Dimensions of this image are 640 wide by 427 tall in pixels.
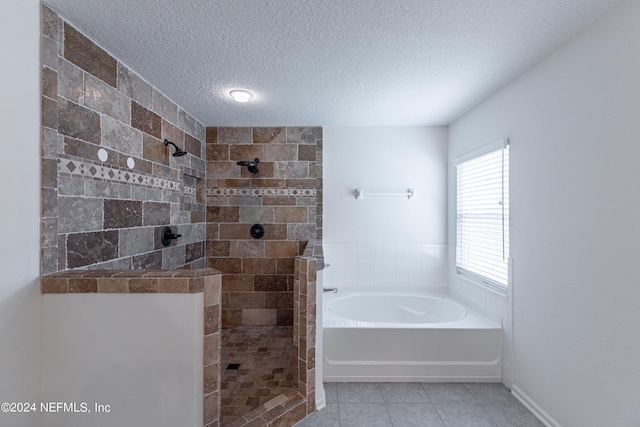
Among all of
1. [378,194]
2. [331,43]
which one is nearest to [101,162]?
[331,43]

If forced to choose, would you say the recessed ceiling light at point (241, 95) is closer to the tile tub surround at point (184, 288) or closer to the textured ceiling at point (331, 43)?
the textured ceiling at point (331, 43)

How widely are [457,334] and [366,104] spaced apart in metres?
2.14

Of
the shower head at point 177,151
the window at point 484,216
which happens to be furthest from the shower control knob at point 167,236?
the window at point 484,216

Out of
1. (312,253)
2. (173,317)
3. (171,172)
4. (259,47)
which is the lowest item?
(173,317)

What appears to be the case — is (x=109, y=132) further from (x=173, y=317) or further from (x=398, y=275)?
(x=398, y=275)

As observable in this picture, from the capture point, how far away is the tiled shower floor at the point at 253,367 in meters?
1.88

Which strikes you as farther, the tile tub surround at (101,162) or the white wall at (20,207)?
the tile tub surround at (101,162)

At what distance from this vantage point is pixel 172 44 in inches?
67.7

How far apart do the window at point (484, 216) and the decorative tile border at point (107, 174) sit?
2821 millimetres

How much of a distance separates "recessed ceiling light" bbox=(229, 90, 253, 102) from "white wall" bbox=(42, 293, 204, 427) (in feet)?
5.66

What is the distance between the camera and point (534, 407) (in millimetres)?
1942

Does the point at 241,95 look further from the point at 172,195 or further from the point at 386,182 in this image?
the point at 386,182

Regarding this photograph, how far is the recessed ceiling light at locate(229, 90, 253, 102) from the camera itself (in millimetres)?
2357

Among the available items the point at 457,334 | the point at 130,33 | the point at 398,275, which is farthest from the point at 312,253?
the point at 130,33
